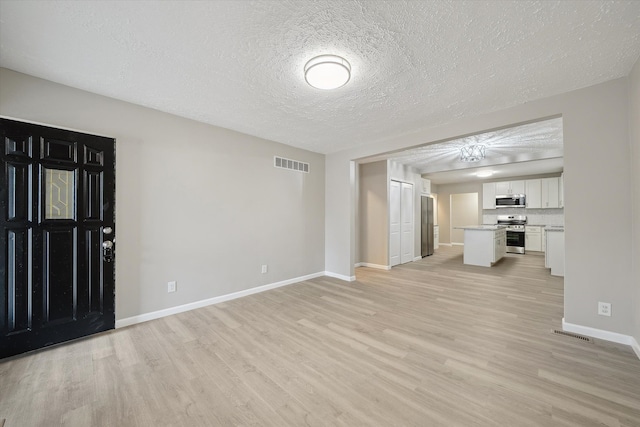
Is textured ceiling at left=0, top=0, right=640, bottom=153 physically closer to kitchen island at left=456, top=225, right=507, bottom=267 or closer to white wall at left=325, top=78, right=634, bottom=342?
white wall at left=325, top=78, right=634, bottom=342

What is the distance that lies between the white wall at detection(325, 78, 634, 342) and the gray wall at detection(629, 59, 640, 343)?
2.8 inches

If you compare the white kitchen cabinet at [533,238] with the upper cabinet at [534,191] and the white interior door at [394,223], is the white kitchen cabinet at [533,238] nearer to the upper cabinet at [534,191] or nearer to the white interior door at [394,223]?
the upper cabinet at [534,191]

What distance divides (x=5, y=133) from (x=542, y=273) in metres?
8.66

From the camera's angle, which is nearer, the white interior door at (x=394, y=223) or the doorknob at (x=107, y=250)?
the doorknob at (x=107, y=250)

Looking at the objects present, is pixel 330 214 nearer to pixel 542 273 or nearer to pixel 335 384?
pixel 335 384

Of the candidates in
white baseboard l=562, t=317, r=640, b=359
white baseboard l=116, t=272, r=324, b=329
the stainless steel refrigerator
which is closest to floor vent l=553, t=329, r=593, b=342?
white baseboard l=562, t=317, r=640, b=359

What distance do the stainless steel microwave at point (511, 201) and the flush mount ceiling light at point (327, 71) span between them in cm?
891

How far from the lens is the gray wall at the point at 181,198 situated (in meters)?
2.64

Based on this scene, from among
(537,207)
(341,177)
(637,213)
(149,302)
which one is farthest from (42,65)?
(537,207)

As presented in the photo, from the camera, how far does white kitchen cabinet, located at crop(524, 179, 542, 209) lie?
26.2 feet

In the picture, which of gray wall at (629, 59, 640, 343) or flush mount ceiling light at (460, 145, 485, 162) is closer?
gray wall at (629, 59, 640, 343)

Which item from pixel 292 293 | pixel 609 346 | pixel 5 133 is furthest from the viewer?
pixel 292 293

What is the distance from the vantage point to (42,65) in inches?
86.0

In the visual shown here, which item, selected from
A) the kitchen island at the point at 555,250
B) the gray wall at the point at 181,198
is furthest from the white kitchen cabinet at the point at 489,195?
the gray wall at the point at 181,198
